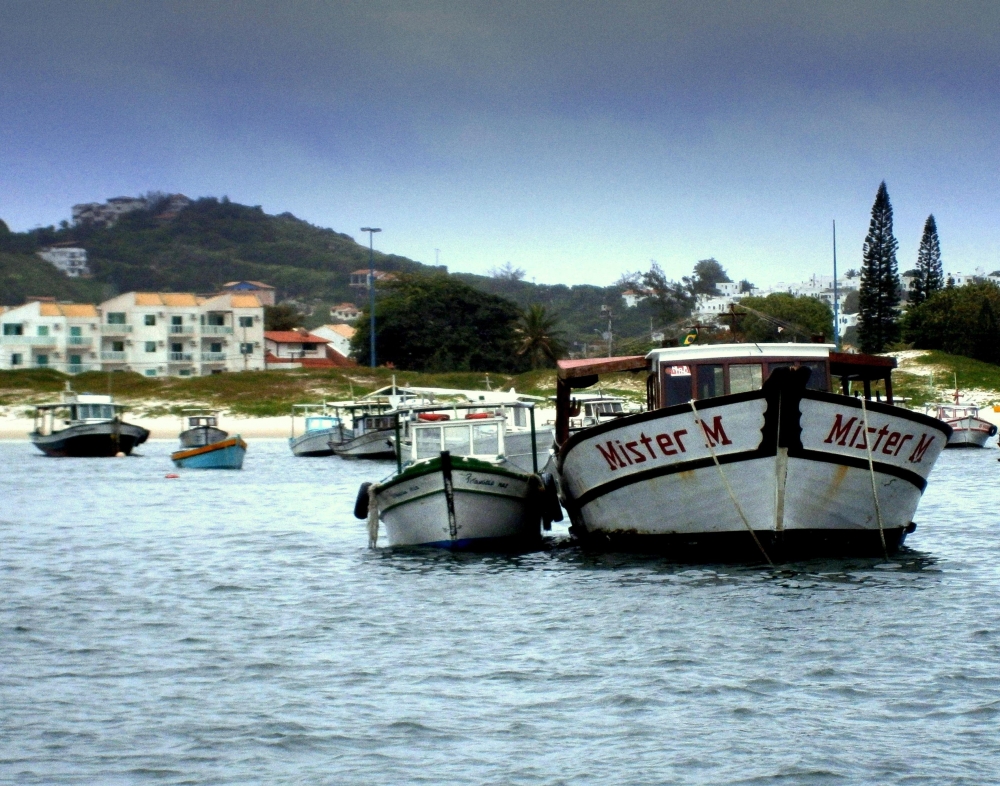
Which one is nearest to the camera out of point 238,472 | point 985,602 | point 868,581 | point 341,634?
point 341,634

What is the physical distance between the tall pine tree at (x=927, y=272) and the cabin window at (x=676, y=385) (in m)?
110

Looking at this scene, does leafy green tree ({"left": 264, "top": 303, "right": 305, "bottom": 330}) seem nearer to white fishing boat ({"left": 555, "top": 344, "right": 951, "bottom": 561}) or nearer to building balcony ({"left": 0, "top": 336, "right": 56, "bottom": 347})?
building balcony ({"left": 0, "top": 336, "right": 56, "bottom": 347})

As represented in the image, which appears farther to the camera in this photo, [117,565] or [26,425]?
[26,425]

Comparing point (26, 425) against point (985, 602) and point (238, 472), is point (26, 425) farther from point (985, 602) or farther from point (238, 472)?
point (985, 602)

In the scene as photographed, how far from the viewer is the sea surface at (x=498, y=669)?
38.5ft

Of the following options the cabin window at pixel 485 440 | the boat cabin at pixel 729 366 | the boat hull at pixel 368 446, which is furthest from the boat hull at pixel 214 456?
the boat cabin at pixel 729 366

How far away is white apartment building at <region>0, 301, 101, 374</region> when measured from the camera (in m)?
136

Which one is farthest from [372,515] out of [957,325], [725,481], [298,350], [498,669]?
[298,350]

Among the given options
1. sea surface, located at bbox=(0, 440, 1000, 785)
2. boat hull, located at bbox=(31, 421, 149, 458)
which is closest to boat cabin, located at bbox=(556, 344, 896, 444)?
sea surface, located at bbox=(0, 440, 1000, 785)

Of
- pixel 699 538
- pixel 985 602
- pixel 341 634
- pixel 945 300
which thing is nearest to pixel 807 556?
pixel 699 538

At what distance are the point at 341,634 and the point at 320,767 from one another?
614cm

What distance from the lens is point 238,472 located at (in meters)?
58.1

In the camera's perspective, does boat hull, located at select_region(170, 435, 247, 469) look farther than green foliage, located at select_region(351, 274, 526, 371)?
No

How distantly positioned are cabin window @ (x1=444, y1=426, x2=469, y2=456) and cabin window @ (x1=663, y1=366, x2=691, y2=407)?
4.78 metres
